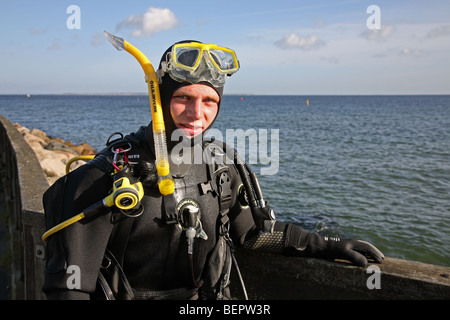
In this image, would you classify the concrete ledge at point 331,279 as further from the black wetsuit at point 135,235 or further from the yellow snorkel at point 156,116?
the yellow snorkel at point 156,116

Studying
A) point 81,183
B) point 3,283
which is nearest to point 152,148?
point 81,183

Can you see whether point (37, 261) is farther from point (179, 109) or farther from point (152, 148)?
point (179, 109)

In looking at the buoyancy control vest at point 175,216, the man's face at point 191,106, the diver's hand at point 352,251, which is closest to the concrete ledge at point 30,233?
the buoyancy control vest at point 175,216

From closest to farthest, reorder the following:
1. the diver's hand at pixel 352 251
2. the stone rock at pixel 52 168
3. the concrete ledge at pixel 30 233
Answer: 1. the diver's hand at pixel 352 251
2. the concrete ledge at pixel 30 233
3. the stone rock at pixel 52 168

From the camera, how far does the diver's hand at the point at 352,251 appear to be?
2814 mm

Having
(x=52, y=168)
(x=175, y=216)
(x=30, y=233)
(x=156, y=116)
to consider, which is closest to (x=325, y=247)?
(x=175, y=216)

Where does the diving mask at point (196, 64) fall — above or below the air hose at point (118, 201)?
above

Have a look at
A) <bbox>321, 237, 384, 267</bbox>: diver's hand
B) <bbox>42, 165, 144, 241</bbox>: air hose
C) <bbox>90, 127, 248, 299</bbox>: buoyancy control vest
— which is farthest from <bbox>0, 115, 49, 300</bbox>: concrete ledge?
<bbox>321, 237, 384, 267</bbox>: diver's hand

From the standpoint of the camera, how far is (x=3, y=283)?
19.1 feet

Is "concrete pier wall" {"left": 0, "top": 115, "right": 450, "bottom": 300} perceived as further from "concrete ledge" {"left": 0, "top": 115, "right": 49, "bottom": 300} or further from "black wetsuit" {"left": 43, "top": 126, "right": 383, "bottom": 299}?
"black wetsuit" {"left": 43, "top": 126, "right": 383, "bottom": 299}

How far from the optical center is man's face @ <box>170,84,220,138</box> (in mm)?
2420

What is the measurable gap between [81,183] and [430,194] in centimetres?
1456

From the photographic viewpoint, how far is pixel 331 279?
9.49 feet

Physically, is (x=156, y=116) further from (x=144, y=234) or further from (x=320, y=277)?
(x=320, y=277)
